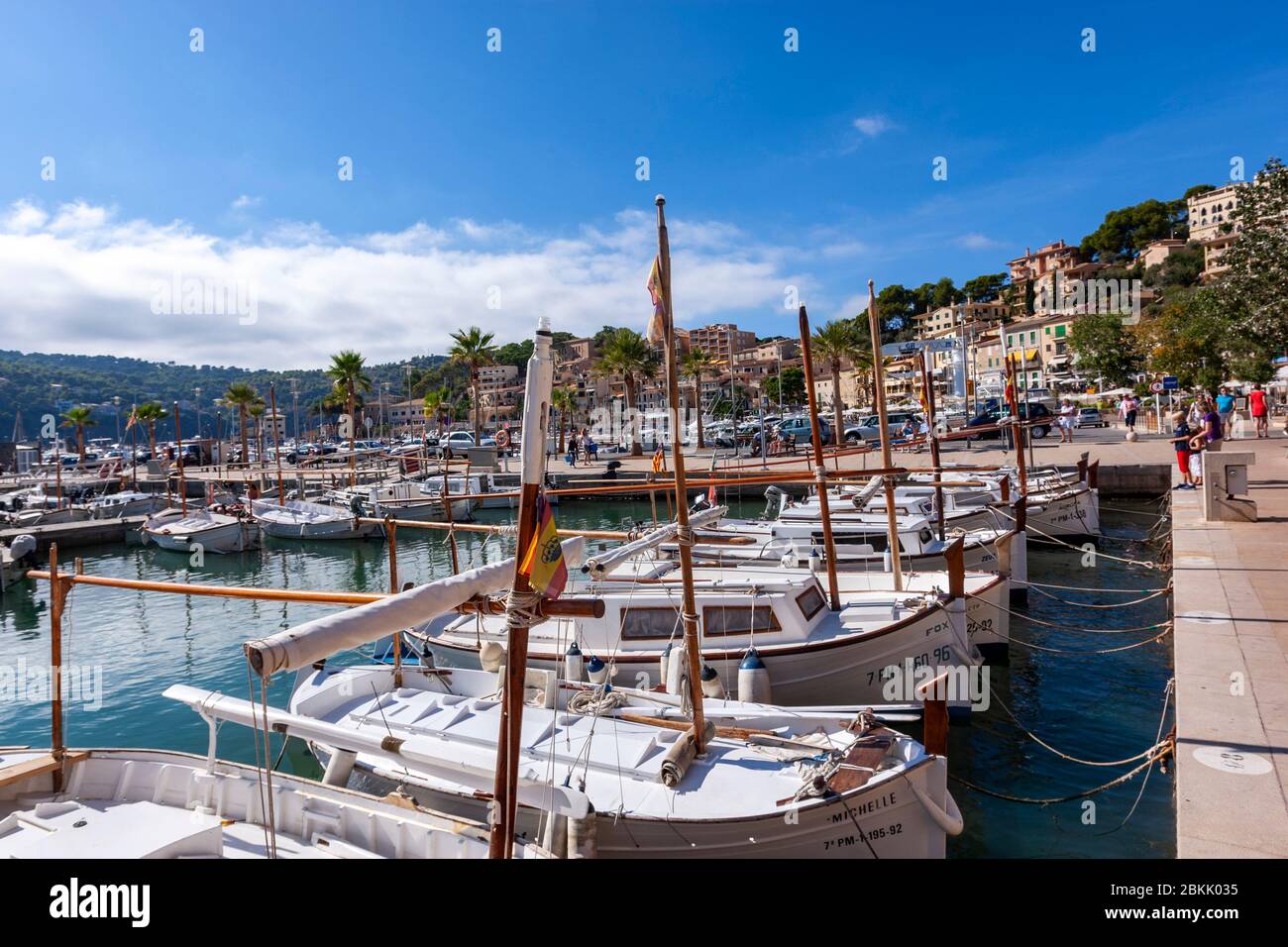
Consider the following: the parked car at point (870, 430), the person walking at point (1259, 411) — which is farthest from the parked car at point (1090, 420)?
the person walking at point (1259, 411)

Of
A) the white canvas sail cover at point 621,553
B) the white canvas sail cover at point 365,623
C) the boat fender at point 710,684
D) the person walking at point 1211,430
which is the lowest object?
the boat fender at point 710,684

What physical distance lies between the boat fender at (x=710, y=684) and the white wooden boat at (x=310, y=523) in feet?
106

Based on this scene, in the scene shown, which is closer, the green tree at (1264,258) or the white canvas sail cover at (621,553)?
the white canvas sail cover at (621,553)

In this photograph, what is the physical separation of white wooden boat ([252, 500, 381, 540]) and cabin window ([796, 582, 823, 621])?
1236 inches

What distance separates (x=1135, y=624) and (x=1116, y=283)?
111903 millimetres

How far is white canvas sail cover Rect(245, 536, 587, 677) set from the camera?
4699mm

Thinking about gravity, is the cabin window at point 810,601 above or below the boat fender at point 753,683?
above

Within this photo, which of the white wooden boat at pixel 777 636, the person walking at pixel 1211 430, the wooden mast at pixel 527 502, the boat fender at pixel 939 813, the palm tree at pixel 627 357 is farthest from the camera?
the palm tree at pixel 627 357

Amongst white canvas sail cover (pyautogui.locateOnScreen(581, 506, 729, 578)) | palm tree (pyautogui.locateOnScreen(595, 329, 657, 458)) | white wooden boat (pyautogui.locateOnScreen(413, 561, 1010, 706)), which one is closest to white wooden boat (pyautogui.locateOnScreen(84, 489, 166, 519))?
palm tree (pyautogui.locateOnScreen(595, 329, 657, 458))

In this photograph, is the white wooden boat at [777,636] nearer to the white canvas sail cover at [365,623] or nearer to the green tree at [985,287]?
the white canvas sail cover at [365,623]

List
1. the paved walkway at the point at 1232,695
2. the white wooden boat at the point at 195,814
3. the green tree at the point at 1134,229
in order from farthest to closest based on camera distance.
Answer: the green tree at the point at 1134,229 < the white wooden boat at the point at 195,814 < the paved walkway at the point at 1232,695

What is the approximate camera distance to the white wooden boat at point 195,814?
690 cm

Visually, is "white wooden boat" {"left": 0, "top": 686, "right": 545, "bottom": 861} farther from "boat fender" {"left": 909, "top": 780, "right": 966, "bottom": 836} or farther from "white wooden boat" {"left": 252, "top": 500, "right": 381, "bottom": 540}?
"white wooden boat" {"left": 252, "top": 500, "right": 381, "bottom": 540}
